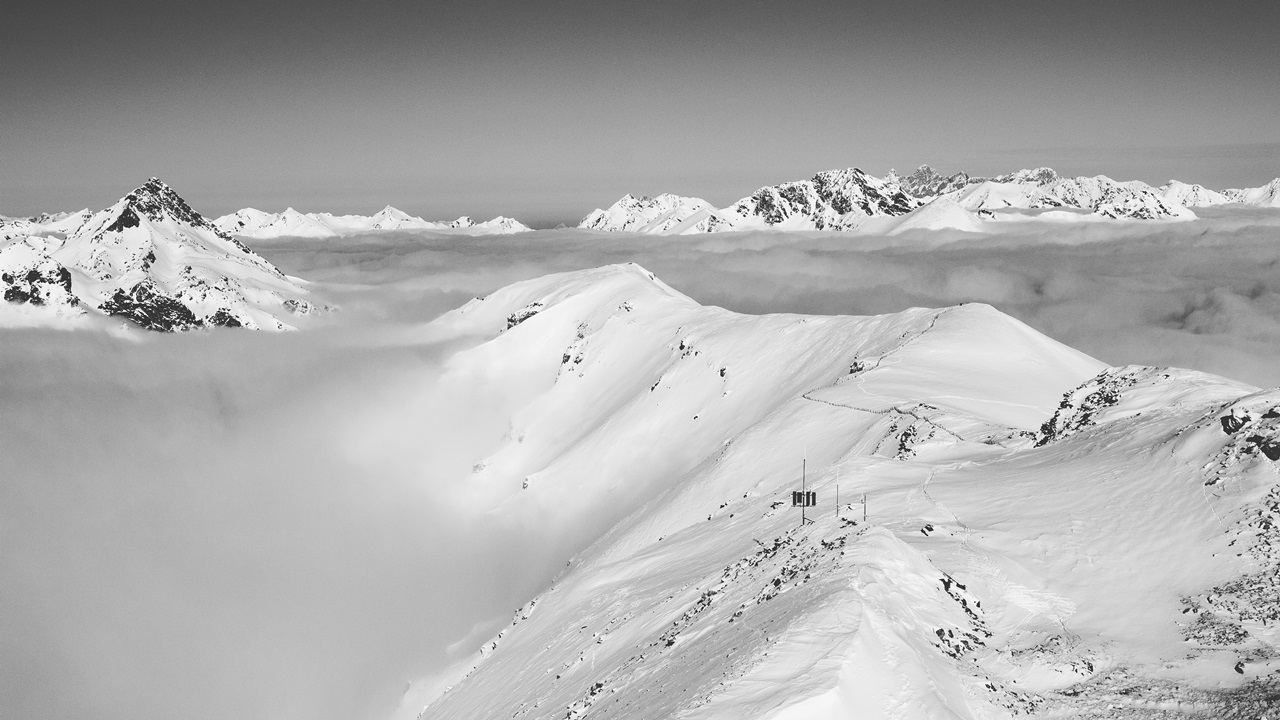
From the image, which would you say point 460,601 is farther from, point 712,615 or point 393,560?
point 712,615

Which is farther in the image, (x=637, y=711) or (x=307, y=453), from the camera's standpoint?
(x=307, y=453)

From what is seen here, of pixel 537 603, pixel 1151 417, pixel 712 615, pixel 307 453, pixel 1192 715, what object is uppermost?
pixel 1151 417

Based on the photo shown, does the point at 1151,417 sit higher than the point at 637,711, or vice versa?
the point at 1151,417

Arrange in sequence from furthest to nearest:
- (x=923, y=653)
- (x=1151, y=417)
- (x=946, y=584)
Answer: (x=1151, y=417) < (x=946, y=584) < (x=923, y=653)

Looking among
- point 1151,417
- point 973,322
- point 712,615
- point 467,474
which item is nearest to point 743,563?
point 712,615

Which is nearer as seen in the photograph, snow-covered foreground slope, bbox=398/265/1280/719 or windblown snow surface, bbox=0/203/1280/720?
snow-covered foreground slope, bbox=398/265/1280/719
